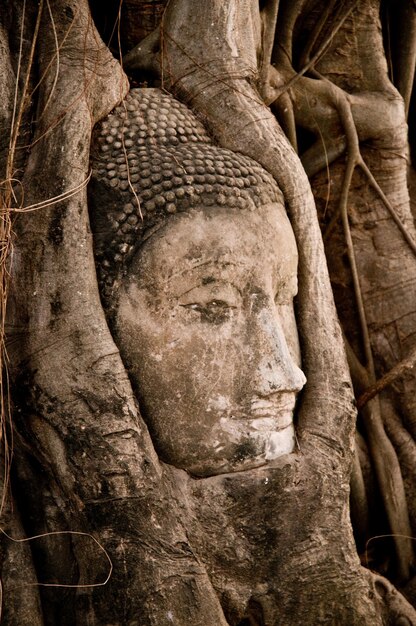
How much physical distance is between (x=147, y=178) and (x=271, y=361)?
23.5 inches

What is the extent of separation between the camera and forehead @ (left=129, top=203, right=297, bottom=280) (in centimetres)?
230

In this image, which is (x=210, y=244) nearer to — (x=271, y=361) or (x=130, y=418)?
(x=271, y=361)

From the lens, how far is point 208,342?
2.36 m

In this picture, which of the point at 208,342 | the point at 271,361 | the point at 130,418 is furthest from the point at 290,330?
the point at 130,418

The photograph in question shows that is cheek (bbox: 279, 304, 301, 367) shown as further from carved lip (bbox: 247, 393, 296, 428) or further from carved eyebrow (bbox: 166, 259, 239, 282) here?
carved eyebrow (bbox: 166, 259, 239, 282)

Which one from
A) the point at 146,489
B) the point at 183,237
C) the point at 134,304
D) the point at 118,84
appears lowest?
the point at 146,489

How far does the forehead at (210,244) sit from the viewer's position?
2.30 metres

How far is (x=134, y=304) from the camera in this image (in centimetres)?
231

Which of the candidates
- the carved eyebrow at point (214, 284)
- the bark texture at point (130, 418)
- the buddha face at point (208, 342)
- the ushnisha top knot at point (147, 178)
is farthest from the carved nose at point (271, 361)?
the ushnisha top knot at point (147, 178)

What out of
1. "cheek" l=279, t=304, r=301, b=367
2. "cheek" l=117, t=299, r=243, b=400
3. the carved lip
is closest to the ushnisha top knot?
"cheek" l=117, t=299, r=243, b=400

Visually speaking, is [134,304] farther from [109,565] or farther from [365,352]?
[365,352]

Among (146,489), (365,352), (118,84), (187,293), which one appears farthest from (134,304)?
(365,352)

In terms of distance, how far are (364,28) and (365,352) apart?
4.20 feet

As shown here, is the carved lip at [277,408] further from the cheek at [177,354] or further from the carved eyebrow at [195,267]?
the carved eyebrow at [195,267]
